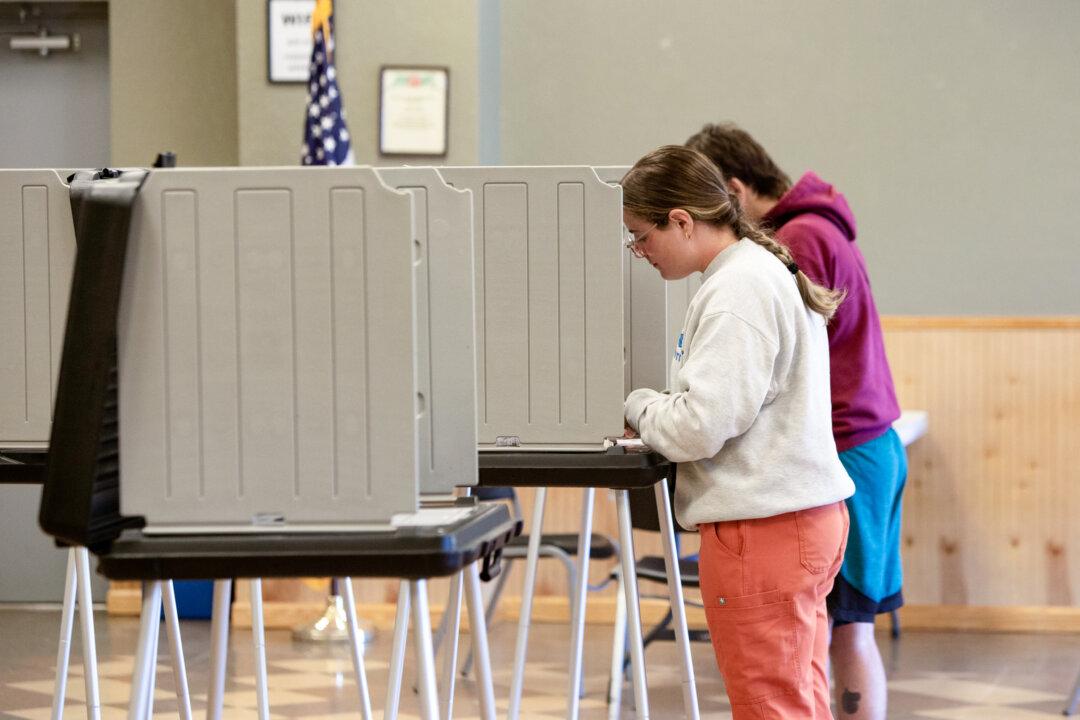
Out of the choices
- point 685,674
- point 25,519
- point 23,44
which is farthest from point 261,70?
point 685,674

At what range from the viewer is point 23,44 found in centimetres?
501

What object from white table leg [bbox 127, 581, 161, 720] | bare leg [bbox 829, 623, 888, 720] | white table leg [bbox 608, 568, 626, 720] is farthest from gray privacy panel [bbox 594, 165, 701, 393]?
white table leg [bbox 608, 568, 626, 720]

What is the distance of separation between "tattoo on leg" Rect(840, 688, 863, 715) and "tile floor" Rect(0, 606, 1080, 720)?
910 millimetres

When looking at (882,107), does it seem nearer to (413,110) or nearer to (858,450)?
(413,110)

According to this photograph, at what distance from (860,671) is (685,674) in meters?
0.42

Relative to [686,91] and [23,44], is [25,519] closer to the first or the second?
[23,44]

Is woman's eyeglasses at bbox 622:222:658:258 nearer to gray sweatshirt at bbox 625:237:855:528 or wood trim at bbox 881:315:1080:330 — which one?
gray sweatshirt at bbox 625:237:855:528

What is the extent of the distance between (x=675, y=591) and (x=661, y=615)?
2400 millimetres

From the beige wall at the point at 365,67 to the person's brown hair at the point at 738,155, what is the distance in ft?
6.32

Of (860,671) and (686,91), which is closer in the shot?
(860,671)

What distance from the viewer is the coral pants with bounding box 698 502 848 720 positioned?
6.03ft

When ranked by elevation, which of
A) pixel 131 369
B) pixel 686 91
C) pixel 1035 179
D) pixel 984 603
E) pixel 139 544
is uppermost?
pixel 686 91

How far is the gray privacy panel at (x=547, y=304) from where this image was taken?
1862 millimetres

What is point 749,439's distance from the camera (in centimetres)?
185
